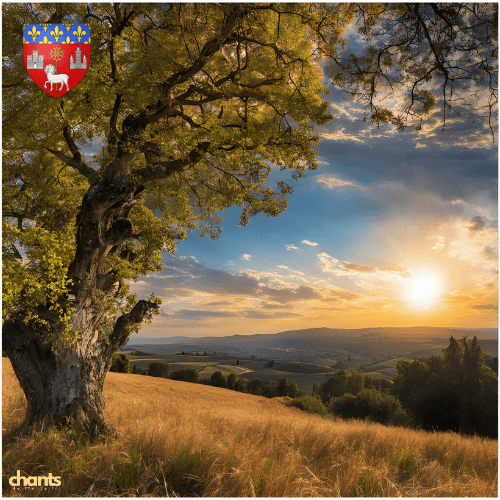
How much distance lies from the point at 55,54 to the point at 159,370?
65.1 metres

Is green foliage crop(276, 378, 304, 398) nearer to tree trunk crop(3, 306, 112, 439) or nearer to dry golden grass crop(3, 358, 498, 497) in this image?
dry golden grass crop(3, 358, 498, 497)

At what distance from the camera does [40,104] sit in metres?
7.51

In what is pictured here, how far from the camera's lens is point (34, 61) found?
6.28 meters

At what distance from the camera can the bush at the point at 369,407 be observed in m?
37.0

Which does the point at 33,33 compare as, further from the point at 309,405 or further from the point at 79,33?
the point at 309,405

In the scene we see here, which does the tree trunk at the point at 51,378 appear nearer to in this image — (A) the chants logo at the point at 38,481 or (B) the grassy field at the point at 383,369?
(A) the chants logo at the point at 38,481

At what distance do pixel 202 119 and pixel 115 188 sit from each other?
3731 millimetres

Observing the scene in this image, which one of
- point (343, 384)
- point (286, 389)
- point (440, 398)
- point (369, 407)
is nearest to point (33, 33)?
point (440, 398)

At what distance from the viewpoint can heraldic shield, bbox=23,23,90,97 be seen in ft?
20.0

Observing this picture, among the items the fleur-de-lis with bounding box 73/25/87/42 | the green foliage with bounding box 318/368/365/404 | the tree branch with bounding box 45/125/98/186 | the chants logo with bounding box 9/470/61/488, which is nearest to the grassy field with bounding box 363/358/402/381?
the green foliage with bounding box 318/368/365/404

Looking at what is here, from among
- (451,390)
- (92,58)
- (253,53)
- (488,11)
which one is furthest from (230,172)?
(451,390)

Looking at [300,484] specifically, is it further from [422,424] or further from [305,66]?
[422,424]

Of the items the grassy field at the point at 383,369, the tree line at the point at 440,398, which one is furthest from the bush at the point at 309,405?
the grassy field at the point at 383,369

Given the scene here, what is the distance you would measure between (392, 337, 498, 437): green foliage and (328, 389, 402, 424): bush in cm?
317
